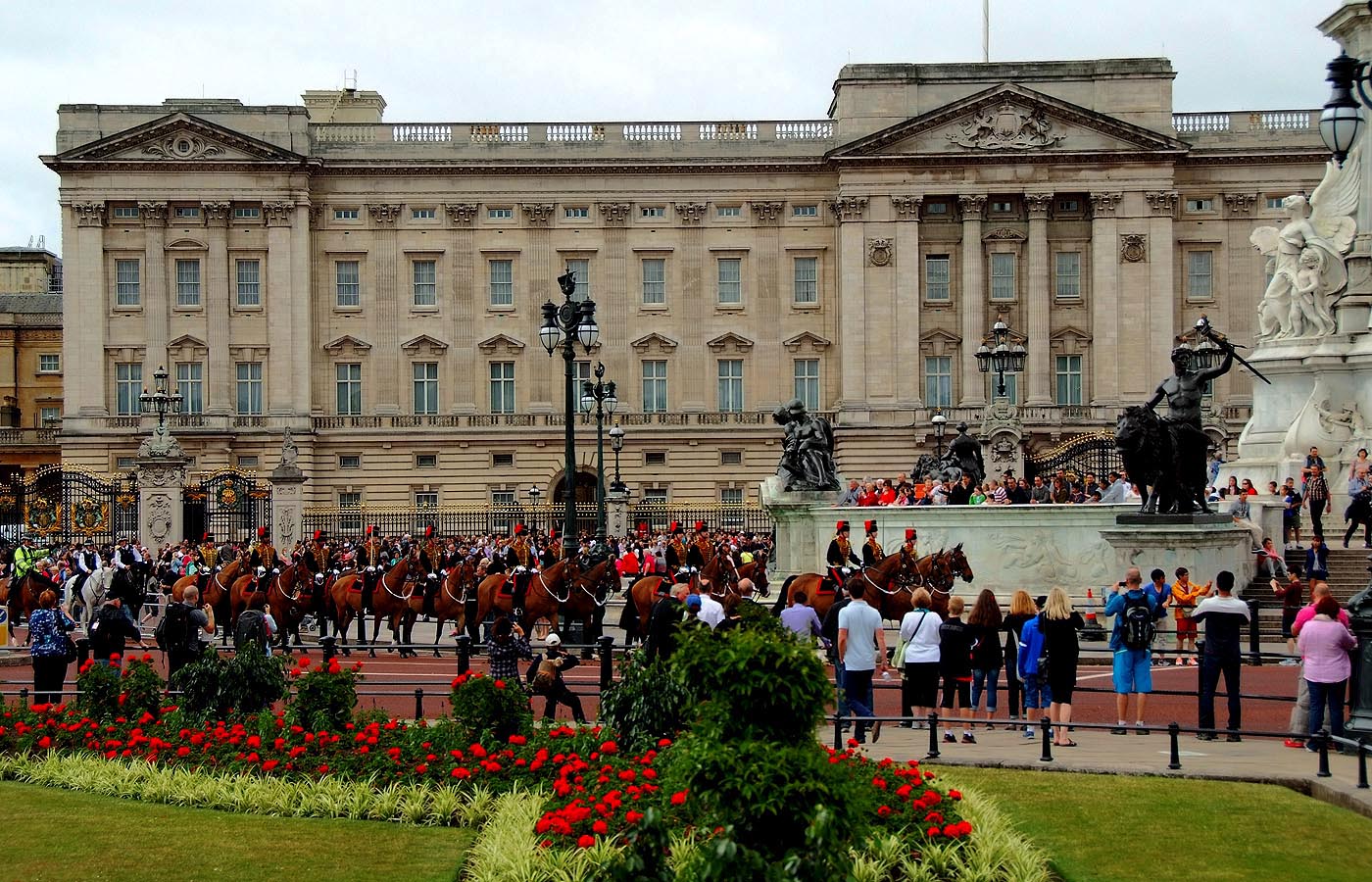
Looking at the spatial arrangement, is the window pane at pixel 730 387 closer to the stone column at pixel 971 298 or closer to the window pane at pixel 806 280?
the window pane at pixel 806 280

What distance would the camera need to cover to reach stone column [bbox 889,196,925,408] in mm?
70000

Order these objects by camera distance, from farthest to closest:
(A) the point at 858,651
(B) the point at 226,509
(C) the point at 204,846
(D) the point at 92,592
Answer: (B) the point at 226,509
(D) the point at 92,592
(A) the point at 858,651
(C) the point at 204,846

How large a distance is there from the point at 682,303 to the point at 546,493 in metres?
9.62

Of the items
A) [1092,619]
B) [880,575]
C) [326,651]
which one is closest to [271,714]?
[326,651]

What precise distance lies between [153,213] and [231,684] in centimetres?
5542

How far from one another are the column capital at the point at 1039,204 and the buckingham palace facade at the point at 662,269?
0.11 meters

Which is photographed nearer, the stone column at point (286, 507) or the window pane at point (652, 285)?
the stone column at point (286, 507)

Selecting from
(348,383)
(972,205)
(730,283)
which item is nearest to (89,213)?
(348,383)

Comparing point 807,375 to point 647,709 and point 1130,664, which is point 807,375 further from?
point 647,709

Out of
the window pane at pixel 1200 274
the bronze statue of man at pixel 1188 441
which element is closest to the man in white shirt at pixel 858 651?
the bronze statue of man at pixel 1188 441

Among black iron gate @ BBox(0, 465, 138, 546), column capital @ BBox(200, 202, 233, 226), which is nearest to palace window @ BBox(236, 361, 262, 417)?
column capital @ BBox(200, 202, 233, 226)

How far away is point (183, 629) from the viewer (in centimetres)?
2234

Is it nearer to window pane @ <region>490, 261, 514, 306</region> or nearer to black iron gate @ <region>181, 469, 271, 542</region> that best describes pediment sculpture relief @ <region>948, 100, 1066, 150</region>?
window pane @ <region>490, 261, 514, 306</region>

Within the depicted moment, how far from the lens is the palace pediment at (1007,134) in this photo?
69188 millimetres
